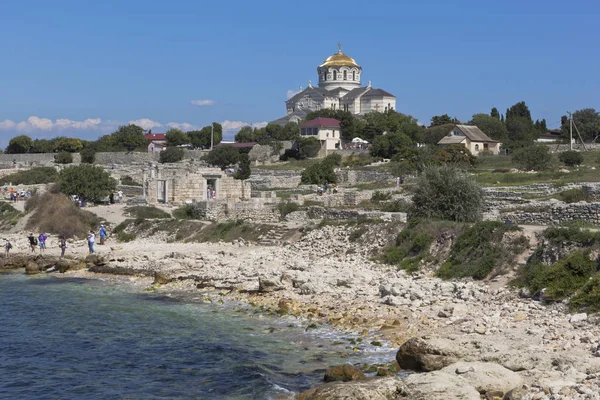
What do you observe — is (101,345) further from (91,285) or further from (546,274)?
(546,274)

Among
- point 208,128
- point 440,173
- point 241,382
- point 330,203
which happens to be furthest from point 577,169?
point 208,128

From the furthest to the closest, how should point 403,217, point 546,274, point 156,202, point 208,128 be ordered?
1. point 208,128
2. point 156,202
3. point 403,217
4. point 546,274

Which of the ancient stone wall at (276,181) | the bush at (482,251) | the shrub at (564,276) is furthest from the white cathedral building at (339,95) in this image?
the shrub at (564,276)

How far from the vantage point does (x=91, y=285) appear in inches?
993

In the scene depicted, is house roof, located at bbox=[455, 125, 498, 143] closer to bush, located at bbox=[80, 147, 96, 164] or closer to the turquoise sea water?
bush, located at bbox=[80, 147, 96, 164]

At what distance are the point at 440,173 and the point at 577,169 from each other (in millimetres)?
24097

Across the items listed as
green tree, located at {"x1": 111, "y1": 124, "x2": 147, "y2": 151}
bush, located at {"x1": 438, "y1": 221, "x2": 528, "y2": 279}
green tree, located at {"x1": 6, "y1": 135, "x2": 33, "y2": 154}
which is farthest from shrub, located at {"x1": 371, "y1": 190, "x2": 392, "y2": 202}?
green tree, located at {"x1": 6, "y1": 135, "x2": 33, "y2": 154}

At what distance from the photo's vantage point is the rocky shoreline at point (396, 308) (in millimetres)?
11969

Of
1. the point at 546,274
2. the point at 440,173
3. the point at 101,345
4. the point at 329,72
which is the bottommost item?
the point at 101,345

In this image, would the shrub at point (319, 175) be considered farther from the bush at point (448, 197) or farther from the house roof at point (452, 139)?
the bush at point (448, 197)

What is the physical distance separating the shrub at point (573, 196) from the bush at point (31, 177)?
1509 inches

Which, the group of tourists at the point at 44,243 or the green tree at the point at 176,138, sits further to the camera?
the green tree at the point at 176,138

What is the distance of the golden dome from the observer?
109812 millimetres

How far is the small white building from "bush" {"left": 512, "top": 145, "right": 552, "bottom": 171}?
1964 centimetres
